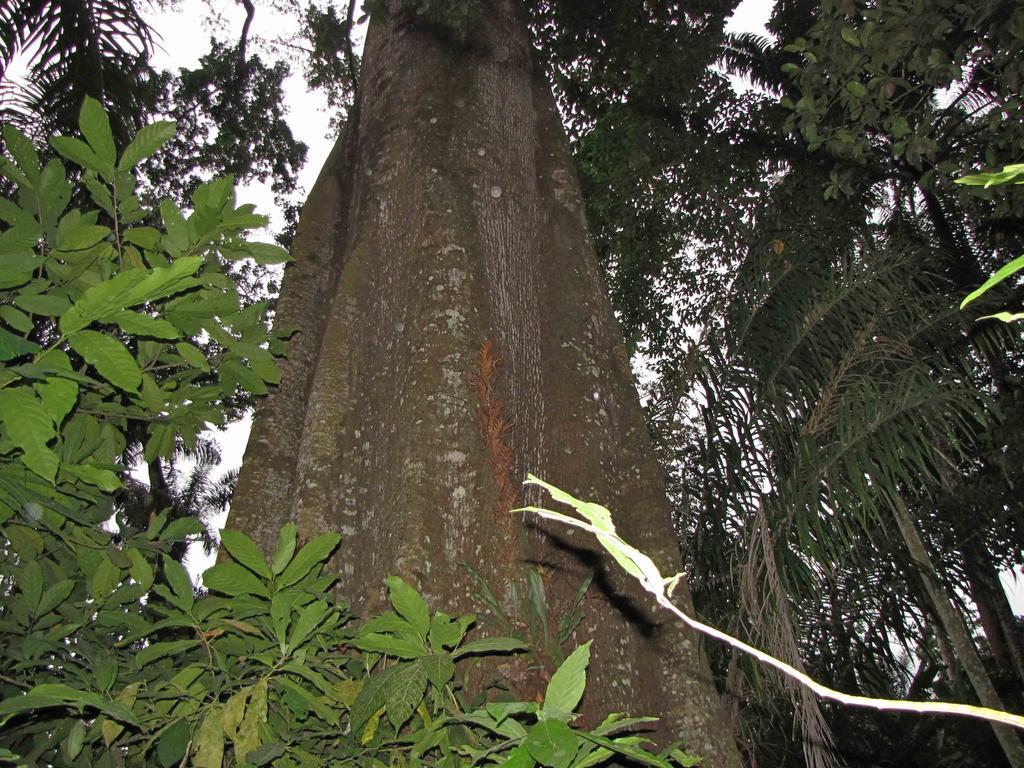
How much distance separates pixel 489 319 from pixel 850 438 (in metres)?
1.58

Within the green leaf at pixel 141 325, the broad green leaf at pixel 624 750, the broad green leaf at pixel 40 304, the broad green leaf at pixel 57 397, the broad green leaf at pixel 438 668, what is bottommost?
the broad green leaf at pixel 624 750

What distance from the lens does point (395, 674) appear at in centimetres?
117

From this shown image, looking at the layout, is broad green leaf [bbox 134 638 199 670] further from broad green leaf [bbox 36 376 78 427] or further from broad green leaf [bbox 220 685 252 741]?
broad green leaf [bbox 36 376 78 427]

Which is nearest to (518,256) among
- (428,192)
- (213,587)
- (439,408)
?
(428,192)

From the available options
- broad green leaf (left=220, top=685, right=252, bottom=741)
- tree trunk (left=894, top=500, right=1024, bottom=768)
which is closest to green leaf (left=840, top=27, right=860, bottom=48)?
tree trunk (left=894, top=500, right=1024, bottom=768)

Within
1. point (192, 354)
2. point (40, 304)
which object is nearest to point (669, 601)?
point (40, 304)

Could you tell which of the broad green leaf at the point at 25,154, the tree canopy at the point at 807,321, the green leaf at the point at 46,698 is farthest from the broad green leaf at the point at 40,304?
the green leaf at the point at 46,698

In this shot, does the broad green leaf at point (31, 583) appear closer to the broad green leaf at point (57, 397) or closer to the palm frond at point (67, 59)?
the broad green leaf at point (57, 397)

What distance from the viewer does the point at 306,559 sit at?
134 centimetres

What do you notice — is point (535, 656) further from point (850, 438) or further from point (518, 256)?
point (850, 438)

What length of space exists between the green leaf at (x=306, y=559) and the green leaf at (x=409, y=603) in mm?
200

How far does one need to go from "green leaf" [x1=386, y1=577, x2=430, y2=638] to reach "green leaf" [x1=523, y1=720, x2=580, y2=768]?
43 centimetres

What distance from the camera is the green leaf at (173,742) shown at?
1190 mm

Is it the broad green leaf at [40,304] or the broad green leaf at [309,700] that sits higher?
the broad green leaf at [40,304]
